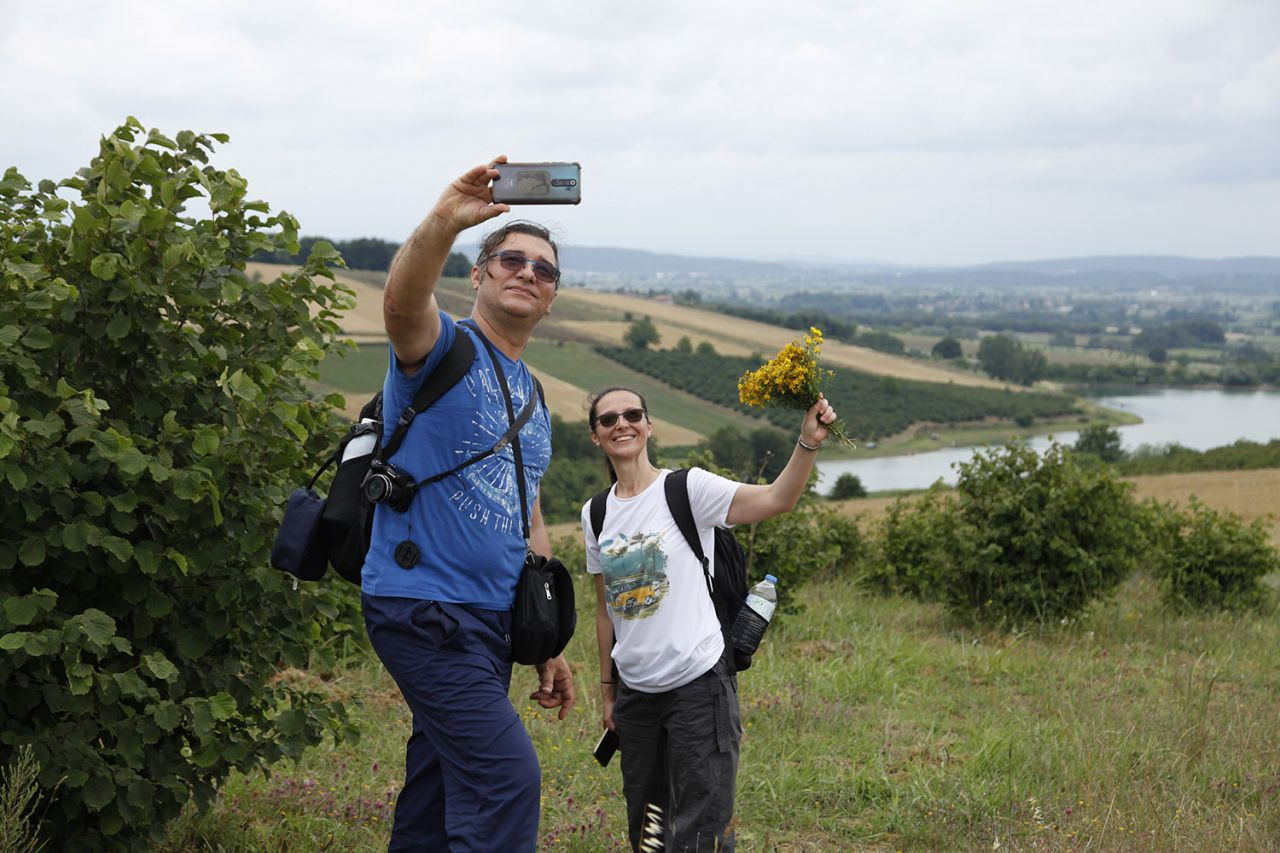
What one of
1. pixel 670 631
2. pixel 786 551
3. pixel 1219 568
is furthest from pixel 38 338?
pixel 1219 568

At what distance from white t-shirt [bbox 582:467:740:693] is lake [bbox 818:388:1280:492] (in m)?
32.9

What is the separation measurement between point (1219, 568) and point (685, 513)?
8.89m

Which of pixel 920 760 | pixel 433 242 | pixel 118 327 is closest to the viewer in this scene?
pixel 433 242

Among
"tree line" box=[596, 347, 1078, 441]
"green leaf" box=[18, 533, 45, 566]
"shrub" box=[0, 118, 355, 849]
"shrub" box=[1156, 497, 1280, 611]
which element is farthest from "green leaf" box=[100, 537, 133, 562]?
"tree line" box=[596, 347, 1078, 441]

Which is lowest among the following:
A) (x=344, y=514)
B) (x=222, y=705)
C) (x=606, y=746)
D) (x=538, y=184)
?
(x=606, y=746)

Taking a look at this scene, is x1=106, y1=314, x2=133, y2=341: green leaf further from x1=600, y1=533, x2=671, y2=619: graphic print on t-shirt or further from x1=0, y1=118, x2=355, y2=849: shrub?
x1=600, y1=533, x2=671, y2=619: graphic print on t-shirt

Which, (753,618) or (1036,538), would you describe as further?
(1036,538)

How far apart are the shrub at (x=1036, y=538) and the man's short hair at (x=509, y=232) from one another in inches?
273

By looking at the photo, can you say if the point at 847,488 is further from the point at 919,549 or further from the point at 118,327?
the point at 118,327

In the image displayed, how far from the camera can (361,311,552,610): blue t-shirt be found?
2842mm

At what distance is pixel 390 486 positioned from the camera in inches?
110

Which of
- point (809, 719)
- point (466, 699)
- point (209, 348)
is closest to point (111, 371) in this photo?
point (209, 348)

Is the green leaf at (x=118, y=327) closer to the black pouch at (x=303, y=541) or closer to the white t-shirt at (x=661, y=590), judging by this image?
the black pouch at (x=303, y=541)

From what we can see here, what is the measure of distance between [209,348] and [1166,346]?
153821 mm
